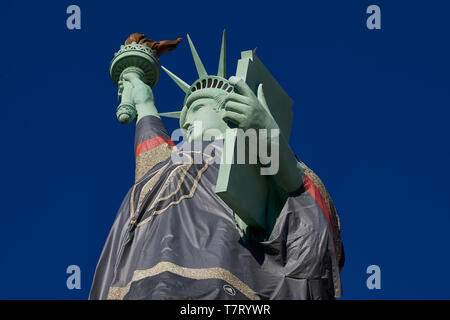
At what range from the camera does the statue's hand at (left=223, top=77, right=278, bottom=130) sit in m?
9.27

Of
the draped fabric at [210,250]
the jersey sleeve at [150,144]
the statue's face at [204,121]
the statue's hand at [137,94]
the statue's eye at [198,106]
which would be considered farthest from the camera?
the statue's hand at [137,94]

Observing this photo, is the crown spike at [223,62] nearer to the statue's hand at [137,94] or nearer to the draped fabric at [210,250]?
the statue's hand at [137,94]

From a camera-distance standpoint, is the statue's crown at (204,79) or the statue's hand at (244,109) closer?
the statue's hand at (244,109)

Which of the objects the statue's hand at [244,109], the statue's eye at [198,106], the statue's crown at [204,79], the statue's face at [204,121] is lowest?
the statue's hand at [244,109]

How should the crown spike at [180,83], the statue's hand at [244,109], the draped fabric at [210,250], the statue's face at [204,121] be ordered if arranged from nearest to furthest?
1. the draped fabric at [210,250]
2. the statue's hand at [244,109]
3. the statue's face at [204,121]
4. the crown spike at [180,83]

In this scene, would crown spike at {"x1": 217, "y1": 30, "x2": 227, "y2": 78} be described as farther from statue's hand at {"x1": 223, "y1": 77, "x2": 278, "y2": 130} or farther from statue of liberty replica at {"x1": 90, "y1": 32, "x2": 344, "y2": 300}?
statue's hand at {"x1": 223, "y1": 77, "x2": 278, "y2": 130}

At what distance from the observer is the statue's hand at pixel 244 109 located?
9.27 m

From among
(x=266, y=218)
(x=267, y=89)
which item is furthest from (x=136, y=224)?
(x=267, y=89)

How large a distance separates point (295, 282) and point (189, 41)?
5526mm

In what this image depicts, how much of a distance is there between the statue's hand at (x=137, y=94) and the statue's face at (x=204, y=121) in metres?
1.74

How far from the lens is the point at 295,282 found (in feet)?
30.2

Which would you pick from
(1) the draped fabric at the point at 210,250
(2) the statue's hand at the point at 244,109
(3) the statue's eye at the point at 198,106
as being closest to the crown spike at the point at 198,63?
(3) the statue's eye at the point at 198,106

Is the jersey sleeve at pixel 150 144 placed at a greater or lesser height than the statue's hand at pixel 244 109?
greater
